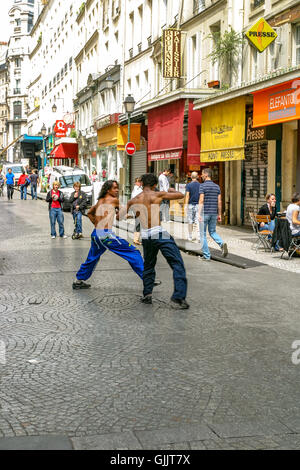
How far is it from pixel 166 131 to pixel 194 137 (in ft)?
7.73

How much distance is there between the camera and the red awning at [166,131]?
77.5 ft

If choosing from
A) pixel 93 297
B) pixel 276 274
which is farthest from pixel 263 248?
pixel 93 297

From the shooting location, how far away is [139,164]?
33906 millimetres

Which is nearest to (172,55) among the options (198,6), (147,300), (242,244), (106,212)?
(198,6)

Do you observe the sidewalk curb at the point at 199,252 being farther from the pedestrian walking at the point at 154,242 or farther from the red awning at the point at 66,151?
the red awning at the point at 66,151

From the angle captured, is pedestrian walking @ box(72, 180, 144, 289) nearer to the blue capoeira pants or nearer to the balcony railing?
Answer: the blue capoeira pants

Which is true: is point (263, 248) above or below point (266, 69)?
below

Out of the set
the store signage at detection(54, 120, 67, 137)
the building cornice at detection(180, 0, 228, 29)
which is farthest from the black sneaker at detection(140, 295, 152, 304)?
the store signage at detection(54, 120, 67, 137)

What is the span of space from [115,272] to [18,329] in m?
4.80

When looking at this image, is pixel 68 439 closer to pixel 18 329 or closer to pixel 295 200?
pixel 18 329

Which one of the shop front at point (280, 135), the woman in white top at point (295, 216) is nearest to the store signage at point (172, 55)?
the shop front at point (280, 135)

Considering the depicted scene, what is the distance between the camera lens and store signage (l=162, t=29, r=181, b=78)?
26016mm

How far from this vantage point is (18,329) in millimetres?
7156

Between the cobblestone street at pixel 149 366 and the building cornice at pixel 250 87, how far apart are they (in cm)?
625
